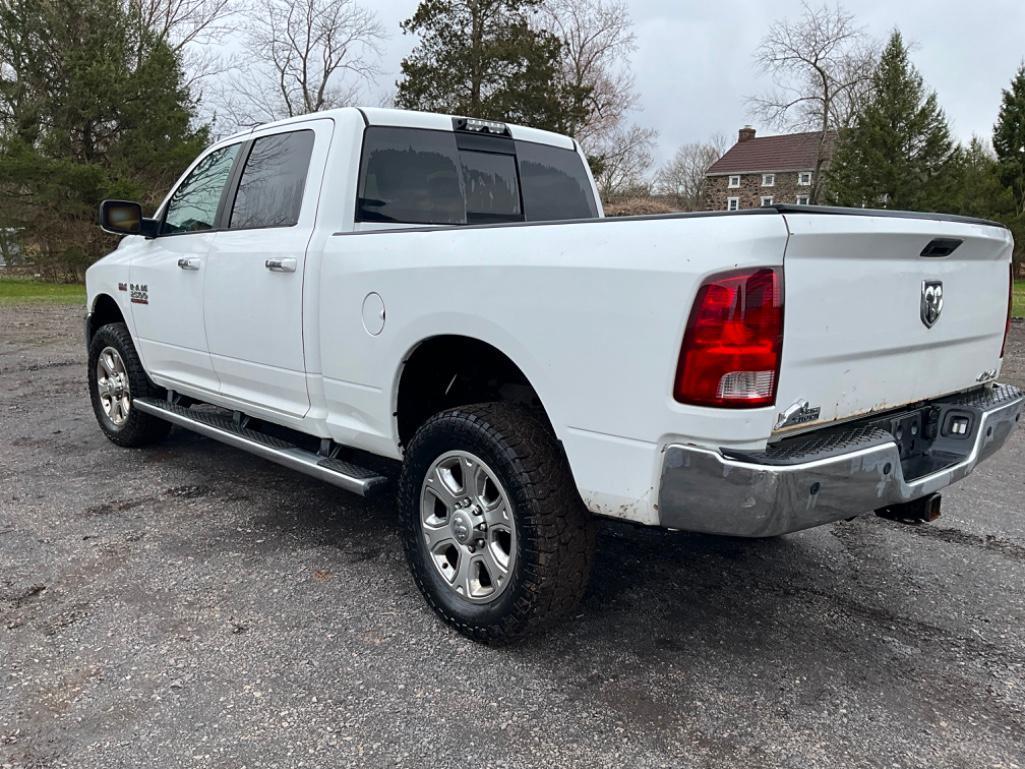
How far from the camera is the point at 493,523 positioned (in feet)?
9.20

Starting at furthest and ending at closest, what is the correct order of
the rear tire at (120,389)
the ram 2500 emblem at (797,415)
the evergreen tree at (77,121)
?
the evergreen tree at (77,121)
the rear tire at (120,389)
the ram 2500 emblem at (797,415)

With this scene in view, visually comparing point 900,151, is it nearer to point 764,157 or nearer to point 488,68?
point 488,68

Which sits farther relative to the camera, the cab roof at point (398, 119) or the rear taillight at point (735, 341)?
the cab roof at point (398, 119)

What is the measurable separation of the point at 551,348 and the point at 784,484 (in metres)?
0.81

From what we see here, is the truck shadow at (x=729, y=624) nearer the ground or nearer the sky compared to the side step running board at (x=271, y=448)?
nearer the ground

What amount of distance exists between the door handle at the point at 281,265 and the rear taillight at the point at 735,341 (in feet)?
6.69

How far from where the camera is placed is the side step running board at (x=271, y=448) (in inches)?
130

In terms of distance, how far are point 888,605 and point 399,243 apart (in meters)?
2.47

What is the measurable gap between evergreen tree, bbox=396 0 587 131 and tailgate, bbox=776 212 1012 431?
80.9 feet

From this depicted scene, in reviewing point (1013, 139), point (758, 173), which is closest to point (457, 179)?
point (1013, 139)


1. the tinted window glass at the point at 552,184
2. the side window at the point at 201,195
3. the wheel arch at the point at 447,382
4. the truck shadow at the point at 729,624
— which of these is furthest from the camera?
the side window at the point at 201,195

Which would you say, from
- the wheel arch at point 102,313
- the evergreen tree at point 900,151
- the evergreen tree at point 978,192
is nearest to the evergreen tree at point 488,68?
the evergreen tree at point 900,151

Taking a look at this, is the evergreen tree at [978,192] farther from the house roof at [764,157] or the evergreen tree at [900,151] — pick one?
the house roof at [764,157]

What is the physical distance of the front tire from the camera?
260 cm
